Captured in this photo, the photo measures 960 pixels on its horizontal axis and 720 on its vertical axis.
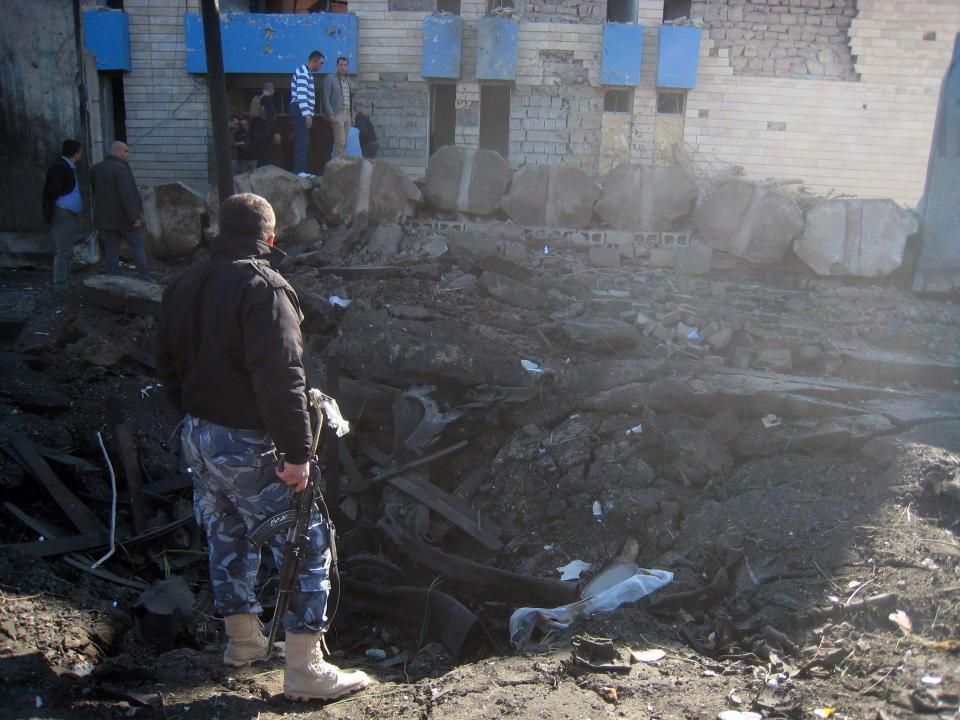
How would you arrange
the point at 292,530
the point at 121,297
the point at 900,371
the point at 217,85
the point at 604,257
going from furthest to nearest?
the point at 604,257
the point at 121,297
the point at 900,371
the point at 217,85
the point at 292,530

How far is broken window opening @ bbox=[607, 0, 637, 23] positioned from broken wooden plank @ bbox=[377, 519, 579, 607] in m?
11.9

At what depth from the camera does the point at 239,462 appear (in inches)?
107

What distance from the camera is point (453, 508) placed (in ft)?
15.1

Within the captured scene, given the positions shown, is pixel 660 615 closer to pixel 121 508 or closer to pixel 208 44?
pixel 121 508

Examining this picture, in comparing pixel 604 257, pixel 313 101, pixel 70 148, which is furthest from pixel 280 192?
pixel 604 257

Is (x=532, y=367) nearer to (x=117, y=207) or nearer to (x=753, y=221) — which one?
(x=753, y=221)

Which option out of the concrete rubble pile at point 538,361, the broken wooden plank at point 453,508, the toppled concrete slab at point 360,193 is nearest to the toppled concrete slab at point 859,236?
the concrete rubble pile at point 538,361

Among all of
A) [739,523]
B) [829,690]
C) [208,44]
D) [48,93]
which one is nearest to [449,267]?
[208,44]

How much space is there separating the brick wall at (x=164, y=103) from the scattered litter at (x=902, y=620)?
504 inches

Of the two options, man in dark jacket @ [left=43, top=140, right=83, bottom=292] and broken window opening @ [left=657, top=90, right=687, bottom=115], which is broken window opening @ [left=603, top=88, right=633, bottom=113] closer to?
broken window opening @ [left=657, top=90, right=687, bottom=115]

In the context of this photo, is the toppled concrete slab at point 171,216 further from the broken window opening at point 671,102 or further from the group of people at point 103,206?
the broken window opening at point 671,102

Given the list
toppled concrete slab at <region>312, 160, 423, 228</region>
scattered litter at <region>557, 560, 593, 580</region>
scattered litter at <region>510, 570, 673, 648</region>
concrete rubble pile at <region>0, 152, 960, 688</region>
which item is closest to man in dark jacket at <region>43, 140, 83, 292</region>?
concrete rubble pile at <region>0, 152, 960, 688</region>

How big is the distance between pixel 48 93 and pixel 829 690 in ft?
36.9

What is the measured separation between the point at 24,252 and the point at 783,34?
1262 cm
